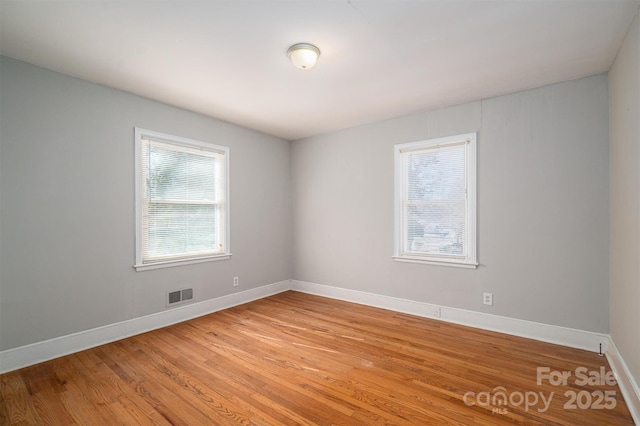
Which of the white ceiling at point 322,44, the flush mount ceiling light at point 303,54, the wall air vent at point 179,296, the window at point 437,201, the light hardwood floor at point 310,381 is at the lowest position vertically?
the light hardwood floor at point 310,381

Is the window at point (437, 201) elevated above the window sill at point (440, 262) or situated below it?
above

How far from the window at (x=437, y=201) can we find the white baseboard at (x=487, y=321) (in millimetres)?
594

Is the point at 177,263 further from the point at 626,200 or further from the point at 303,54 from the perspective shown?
the point at 626,200

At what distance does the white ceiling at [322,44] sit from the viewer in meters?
1.91

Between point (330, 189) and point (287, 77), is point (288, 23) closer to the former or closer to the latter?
point (287, 77)

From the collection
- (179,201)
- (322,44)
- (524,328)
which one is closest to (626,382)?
(524,328)

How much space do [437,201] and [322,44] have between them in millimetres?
2362

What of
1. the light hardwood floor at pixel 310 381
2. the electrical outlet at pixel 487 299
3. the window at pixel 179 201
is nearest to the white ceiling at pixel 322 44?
the window at pixel 179 201

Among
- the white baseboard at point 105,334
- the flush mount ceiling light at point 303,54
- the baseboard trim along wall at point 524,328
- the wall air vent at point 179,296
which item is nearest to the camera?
the baseboard trim along wall at point 524,328

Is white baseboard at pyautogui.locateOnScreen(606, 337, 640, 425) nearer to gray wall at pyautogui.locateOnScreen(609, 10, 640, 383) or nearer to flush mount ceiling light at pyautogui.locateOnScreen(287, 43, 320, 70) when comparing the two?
gray wall at pyautogui.locateOnScreen(609, 10, 640, 383)

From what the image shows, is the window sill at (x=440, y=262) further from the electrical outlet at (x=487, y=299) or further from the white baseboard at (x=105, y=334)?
the white baseboard at (x=105, y=334)

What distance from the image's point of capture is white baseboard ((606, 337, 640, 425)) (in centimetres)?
183

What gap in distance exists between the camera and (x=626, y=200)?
2188 millimetres

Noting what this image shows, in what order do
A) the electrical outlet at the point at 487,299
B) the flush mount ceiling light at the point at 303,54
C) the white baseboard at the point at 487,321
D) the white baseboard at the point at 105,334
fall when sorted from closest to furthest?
the flush mount ceiling light at the point at 303,54 < the white baseboard at the point at 105,334 < the white baseboard at the point at 487,321 < the electrical outlet at the point at 487,299
